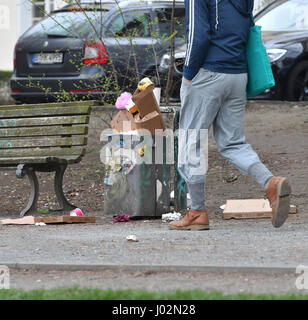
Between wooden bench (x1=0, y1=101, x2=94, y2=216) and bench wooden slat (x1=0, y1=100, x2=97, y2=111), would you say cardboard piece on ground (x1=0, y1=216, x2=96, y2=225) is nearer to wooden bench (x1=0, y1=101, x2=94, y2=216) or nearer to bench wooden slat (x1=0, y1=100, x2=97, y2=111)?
wooden bench (x1=0, y1=101, x2=94, y2=216)

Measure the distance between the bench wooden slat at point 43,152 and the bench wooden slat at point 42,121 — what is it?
0.25 metres

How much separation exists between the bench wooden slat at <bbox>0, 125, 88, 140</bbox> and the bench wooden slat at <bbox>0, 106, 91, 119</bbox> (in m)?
0.14

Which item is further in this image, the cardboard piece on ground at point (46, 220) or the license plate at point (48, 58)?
the license plate at point (48, 58)

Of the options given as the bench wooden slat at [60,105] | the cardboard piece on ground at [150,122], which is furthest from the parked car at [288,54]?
the cardboard piece on ground at [150,122]

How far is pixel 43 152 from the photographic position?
890 centimetres

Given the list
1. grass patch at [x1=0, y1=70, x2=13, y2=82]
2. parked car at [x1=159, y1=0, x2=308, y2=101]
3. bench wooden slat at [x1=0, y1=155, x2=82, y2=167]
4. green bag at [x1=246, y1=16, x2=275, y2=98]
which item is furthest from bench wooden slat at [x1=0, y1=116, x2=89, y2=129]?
grass patch at [x1=0, y1=70, x2=13, y2=82]

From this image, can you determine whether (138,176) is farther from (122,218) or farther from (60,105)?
(60,105)

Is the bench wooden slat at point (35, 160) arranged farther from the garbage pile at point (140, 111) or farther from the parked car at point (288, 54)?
the parked car at point (288, 54)

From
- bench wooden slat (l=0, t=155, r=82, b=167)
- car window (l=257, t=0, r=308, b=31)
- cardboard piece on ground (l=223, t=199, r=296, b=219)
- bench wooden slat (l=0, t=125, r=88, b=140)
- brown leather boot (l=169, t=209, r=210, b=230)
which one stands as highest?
car window (l=257, t=0, r=308, b=31)

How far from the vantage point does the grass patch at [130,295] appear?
14.3 feet

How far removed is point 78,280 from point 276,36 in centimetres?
877

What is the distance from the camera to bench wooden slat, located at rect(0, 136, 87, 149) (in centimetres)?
876

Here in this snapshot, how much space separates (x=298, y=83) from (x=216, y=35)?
6.52 meters
